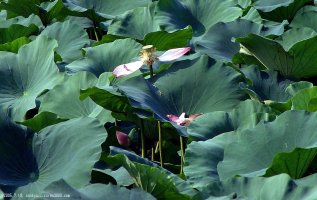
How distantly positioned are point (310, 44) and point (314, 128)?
547mm

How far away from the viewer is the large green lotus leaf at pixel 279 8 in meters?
2.96

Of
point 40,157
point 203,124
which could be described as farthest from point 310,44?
point 40,157

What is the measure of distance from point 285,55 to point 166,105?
1.24 ft

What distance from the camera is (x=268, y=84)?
7.64 feet

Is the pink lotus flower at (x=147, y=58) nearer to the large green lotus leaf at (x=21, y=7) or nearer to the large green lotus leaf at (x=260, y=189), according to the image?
the large green lotus leaf at (x=260, y=189)

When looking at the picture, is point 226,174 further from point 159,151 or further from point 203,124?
point 159,151

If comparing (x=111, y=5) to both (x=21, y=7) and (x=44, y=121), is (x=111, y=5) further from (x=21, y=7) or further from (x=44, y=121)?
(x=44, y=121)

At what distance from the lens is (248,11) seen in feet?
9.71

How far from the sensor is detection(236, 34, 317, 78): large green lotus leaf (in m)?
2.29

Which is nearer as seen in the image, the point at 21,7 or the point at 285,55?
the point at 285,55

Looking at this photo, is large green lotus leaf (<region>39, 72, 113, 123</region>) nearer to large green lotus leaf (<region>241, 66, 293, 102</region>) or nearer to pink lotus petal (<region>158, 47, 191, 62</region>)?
pink lotus petal (<region>158, 47, 191, 62</region>)

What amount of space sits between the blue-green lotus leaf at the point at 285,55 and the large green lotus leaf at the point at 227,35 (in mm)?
190

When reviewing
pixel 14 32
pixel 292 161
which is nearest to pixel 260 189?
pixel 292 161

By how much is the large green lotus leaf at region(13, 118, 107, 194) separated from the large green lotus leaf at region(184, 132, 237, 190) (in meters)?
0.21
